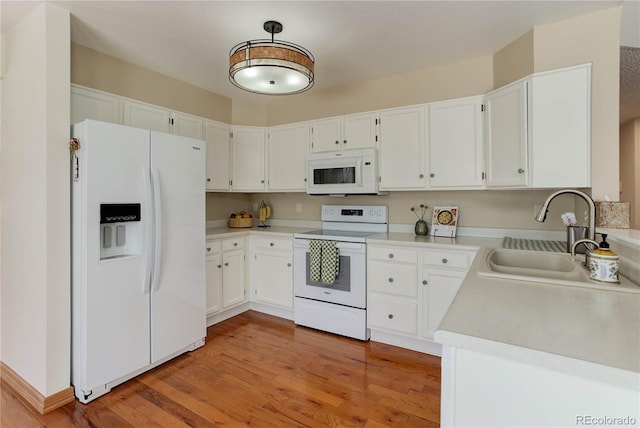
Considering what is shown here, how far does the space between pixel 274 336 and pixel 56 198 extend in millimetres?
2025

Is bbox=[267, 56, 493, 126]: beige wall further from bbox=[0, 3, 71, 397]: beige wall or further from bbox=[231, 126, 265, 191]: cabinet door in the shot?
bbox=[0, 3, 71, 397]: beige wall

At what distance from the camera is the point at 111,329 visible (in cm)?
211

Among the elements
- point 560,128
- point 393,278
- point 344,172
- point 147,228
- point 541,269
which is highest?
point 560,128

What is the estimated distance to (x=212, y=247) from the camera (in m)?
3.12

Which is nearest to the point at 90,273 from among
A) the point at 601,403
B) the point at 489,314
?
the point at 489,314

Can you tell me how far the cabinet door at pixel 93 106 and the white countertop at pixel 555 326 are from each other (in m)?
2.89

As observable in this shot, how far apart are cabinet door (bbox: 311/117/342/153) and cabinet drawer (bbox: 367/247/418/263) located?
118 cm

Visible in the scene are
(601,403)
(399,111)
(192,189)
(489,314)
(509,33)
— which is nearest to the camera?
(601,403)

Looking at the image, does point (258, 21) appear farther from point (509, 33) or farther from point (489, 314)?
point (489, 314)

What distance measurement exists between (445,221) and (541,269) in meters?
1.15

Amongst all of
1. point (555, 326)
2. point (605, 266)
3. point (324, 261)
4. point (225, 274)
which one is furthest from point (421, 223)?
point (555, 326)

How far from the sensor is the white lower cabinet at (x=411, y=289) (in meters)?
2.54

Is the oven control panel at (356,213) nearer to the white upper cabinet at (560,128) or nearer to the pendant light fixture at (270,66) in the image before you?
the white upper cabinet at (560,128)

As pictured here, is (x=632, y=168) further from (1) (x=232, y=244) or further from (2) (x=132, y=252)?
(2) (x=132, y=252)
